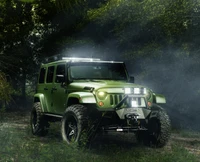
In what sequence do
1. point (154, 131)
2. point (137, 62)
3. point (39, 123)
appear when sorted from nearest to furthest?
1. point (154, 131)
2. point (39, 123)
3. point (137, 62)

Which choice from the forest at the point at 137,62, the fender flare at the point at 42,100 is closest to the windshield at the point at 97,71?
the forest at the point at 137,62

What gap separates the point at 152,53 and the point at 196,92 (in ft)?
7.02

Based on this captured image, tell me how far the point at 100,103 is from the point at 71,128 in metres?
0.94

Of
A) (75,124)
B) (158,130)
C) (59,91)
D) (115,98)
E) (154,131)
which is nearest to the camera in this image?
(115,98)

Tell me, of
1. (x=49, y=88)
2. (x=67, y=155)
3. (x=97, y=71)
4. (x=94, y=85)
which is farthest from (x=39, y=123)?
(x=67, y=155)

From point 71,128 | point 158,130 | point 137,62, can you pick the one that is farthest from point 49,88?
point 137,62

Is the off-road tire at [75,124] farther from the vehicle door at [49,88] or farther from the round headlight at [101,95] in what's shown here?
the vehicle door at [49,88]

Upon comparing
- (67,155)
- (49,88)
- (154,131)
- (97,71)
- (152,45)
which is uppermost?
(152,45)

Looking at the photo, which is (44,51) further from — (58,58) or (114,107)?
(114,107)

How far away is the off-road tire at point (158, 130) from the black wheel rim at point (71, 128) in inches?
70.2

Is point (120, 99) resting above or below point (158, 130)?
above

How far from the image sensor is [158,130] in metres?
8.88

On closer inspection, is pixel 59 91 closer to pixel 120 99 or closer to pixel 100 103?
pixel 100 103

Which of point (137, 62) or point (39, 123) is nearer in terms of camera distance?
point (39, 123)
